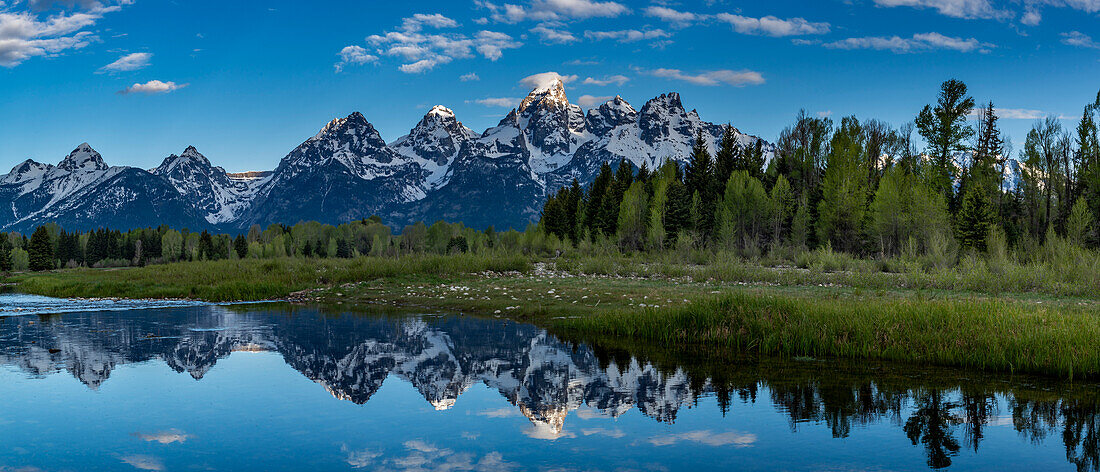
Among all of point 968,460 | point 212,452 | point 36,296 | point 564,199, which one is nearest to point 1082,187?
point 564,199

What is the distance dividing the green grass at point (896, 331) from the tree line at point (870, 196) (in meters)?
32.5

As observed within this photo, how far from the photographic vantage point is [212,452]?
10.8m

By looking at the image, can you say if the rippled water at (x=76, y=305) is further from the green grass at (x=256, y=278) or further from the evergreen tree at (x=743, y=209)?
the evergreen tree at (x=743, y=209)

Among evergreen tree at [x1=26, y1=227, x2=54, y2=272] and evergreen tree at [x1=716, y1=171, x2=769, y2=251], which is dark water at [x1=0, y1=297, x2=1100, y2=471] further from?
evergreen tree at [x1=26, y1=227, x2=54, y2=272]

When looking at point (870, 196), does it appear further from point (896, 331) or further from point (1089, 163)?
point (896, 331)

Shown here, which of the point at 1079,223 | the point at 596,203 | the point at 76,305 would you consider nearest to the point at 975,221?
the point at 1079,223

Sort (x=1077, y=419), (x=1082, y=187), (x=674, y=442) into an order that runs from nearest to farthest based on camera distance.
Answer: (x=674, y=442) < (x=1077, y=419) < (x=1082, y=187)

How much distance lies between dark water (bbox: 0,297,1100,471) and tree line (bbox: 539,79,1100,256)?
37589 millimetres

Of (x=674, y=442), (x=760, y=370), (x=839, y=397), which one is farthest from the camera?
(x=760, y=370)

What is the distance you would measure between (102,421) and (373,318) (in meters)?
17.2

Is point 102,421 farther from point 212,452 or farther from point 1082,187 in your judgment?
point 1082,187

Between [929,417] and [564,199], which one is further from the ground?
[564,199]

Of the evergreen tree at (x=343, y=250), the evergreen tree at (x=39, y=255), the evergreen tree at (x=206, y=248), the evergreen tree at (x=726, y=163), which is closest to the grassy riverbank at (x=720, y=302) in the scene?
the evergreen tree at (x=726, y=163)

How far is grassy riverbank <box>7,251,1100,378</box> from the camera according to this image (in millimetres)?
16766
